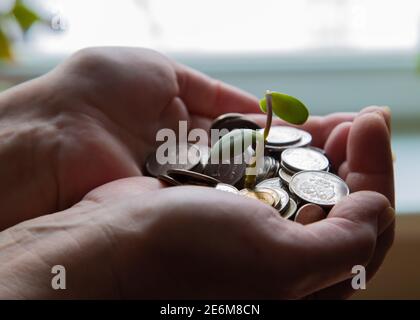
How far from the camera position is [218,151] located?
85 centimetres

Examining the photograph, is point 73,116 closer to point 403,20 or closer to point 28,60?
point 28,60

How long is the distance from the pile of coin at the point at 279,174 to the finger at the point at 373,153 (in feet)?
0.14

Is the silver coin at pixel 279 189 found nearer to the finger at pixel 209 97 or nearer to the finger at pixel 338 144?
the finger at pixel 338 144

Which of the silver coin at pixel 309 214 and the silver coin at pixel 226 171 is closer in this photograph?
the silver coin at pixel 309 214

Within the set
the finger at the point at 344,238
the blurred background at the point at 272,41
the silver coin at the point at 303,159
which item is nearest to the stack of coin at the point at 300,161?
the silver coin at the point at 303,159

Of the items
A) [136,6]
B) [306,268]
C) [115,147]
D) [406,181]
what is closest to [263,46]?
[136,6]

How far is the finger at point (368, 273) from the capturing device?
77cm

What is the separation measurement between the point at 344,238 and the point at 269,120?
0.30 m

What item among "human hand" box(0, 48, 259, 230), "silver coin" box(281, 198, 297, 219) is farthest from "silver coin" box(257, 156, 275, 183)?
"human hand" box(0, 48, 259, 230)

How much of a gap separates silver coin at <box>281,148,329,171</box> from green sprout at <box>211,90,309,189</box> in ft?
0.27

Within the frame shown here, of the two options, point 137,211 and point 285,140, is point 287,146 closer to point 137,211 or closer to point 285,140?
point 285,140

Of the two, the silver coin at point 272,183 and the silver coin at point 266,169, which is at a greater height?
the silver coin at point 266,169

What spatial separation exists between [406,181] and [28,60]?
1115mm

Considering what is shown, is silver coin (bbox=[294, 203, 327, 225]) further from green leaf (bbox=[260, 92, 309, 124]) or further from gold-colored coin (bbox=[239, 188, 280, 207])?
green leaf (bbox=[260, 92, 309, 124])
